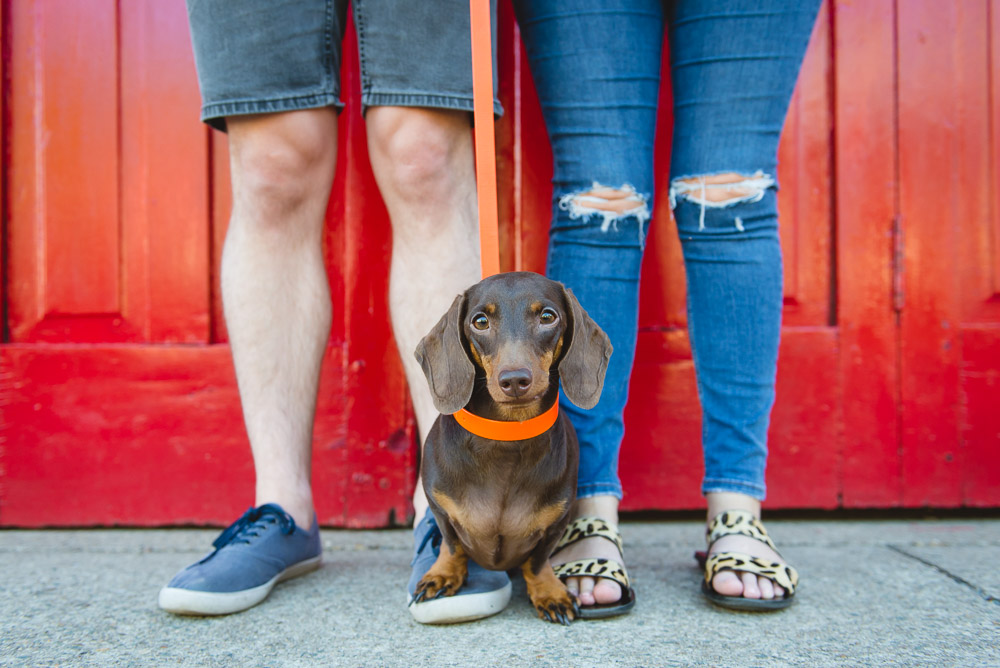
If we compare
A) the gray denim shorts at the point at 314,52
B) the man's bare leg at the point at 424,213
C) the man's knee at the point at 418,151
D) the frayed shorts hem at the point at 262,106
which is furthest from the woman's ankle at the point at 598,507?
the frayed shorts hem at the point at 262,106

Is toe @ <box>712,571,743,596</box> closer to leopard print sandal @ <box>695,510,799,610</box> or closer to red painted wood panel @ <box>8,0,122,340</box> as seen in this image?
leopard print sandal @ <box>695,510,799,610</box>

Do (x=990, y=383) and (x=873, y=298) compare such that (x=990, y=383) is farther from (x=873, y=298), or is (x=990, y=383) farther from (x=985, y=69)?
(x=985, y=69)

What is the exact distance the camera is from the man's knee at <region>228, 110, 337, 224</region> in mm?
1566

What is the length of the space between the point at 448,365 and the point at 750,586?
73 centimetres

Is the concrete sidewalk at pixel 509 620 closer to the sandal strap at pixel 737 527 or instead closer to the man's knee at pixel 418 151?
the sandal strap at pixel 737 527

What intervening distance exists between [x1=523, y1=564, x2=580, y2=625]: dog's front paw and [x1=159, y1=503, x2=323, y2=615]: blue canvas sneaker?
524 millimetres

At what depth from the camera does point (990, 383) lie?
6.99ft

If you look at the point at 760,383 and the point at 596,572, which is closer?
the point at 596,572

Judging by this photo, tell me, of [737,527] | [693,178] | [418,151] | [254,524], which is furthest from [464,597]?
[693,178]

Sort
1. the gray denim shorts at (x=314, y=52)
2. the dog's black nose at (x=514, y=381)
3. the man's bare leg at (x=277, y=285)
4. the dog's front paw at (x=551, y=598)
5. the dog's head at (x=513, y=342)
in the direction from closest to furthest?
the dog's black nose at (x=514, y=381)
the dog's head at (x=513, y=342)
the dog's front paw at (x=551, y=598)
the gray denim shorts at (x=314, y=52)
the man's bare leg at (x=277, y=285)

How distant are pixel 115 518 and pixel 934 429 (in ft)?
7.97

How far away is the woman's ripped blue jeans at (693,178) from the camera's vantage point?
1.56 metres

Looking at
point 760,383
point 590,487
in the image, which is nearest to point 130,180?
point 590,487

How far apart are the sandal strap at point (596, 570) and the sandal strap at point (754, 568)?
0.60ft
